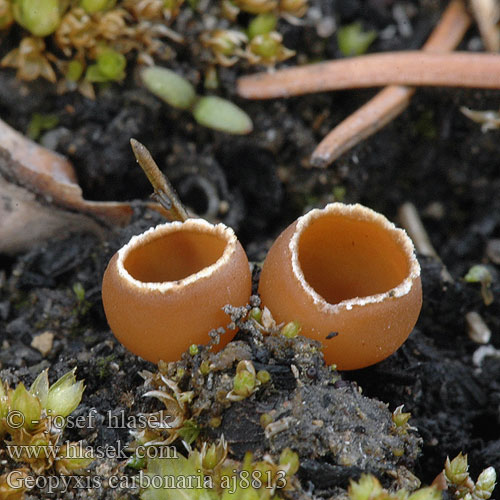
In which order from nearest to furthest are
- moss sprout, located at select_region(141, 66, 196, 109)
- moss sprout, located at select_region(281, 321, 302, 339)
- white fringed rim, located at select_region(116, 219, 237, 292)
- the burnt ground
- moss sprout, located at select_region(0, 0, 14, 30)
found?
white fringed rim, located at select_region(116, 219, 237, 292), moss sprout, located at select_region(281, 321, 302, 339), the burnt ground, moss sprout, located at select_region(0, 0, 14, 30), moss sprout, located at select_region(141, 66, 196, 109)

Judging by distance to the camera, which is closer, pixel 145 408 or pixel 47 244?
pixel 145 408

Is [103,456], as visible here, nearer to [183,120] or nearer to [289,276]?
[289,276]

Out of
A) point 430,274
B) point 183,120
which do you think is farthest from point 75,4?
point 430,274

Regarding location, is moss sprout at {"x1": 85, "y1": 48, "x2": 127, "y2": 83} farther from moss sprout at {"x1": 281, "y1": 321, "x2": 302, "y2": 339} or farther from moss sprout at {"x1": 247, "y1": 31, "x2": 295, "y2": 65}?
moss sprout at {"x1": 281, "y1": 321, "x2": 302, "y2": 339}

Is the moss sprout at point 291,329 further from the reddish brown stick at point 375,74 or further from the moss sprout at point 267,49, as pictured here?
the moss sprout at point 267,49

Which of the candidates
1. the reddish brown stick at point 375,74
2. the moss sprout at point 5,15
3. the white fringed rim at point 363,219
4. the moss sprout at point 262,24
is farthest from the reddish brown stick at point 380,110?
the moss sprout at point 5,15

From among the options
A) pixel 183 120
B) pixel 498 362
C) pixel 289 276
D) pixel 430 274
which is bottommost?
pixel 498 362

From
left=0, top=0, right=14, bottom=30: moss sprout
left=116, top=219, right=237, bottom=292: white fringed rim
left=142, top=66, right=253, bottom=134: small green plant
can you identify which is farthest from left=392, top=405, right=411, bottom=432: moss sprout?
left=0, top=0, right=14, bottom=30: moss sprout
